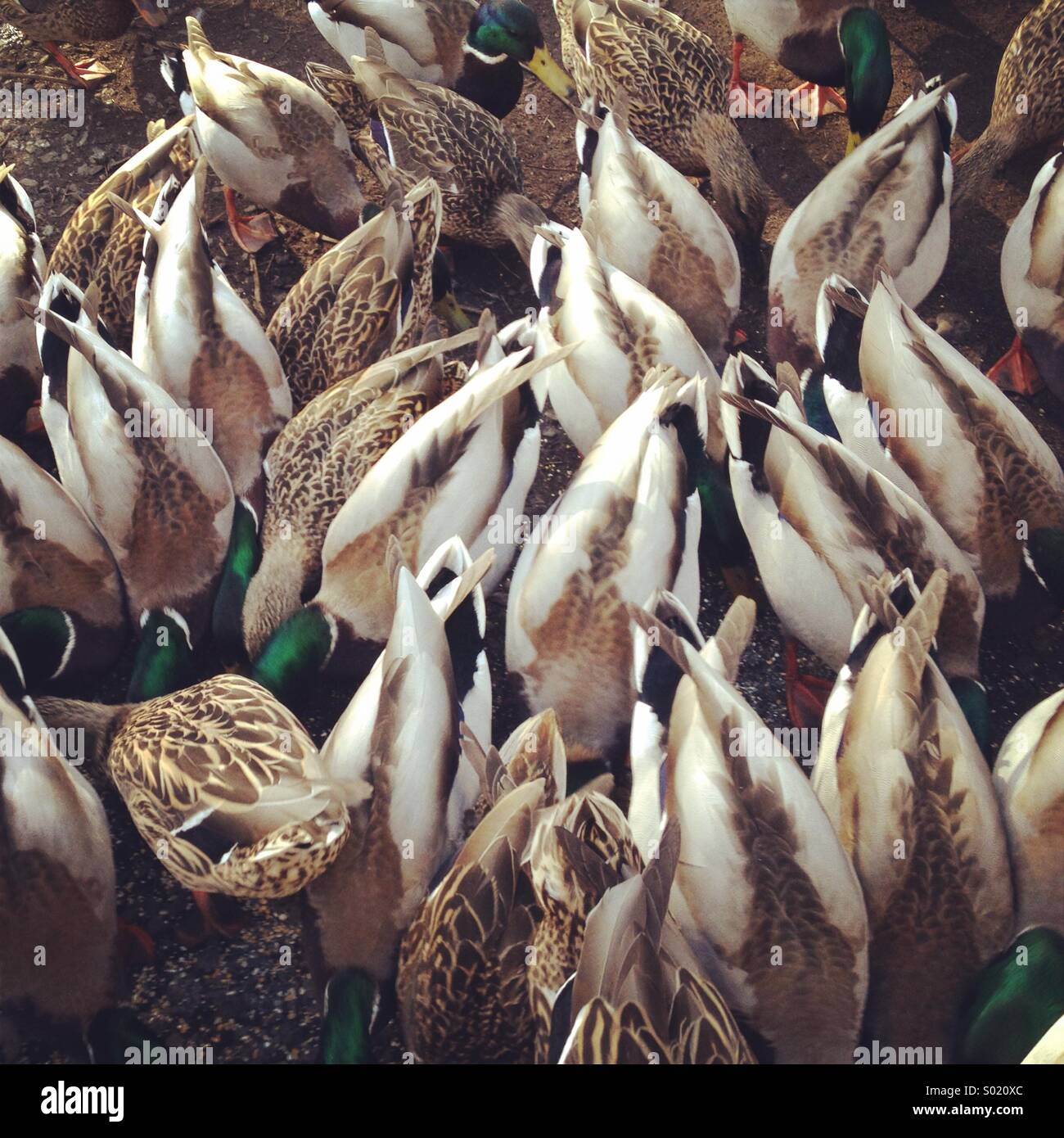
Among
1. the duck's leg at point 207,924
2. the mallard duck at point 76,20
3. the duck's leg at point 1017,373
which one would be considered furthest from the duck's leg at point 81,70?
the duck's leg at point 1017,373

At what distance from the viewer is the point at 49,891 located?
8.85 feet

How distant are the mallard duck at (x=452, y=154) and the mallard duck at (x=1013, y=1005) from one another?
9.56 feet

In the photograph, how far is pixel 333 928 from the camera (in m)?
2.74

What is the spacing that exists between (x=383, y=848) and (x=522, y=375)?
1.39 m

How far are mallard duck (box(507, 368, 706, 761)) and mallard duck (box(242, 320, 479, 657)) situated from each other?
61cm

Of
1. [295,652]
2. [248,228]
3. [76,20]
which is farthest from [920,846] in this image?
[76,20]

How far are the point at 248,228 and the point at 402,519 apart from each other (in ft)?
6.77

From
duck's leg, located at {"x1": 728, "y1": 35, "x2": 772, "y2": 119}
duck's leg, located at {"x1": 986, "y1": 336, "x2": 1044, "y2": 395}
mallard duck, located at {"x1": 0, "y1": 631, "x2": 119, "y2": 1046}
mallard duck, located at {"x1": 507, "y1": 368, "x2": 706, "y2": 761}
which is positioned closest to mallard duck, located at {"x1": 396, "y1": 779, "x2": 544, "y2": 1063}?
mallard duck, located at {"x1": 507, "y1": 368, "x2": 706, "y2": 761}

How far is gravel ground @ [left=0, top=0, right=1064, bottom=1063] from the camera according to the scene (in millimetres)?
2959

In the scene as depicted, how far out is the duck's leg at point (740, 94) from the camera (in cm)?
519

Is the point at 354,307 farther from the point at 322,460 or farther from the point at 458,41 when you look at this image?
the point at 458,41

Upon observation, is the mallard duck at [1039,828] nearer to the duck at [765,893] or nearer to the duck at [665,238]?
the duck at [765,893]

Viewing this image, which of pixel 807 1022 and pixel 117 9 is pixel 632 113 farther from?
pixel 807 1022

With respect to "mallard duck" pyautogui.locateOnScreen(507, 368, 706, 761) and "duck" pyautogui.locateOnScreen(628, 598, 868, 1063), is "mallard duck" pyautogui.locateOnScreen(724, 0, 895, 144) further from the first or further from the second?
"duck" pyautogui.locateOnScreen(628, 598, 868, 1063)
